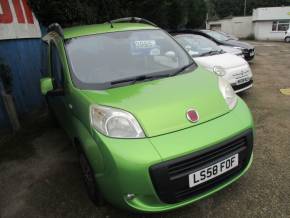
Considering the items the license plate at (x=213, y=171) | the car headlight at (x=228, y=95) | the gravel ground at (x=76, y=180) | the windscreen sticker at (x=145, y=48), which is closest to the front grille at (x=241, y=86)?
the gravel ground at (x=76, y=180)

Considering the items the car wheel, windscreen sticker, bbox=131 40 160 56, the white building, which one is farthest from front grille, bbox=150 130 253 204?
the white building

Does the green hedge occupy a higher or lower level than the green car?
higher

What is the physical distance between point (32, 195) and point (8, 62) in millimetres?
3225

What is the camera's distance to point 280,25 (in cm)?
3234

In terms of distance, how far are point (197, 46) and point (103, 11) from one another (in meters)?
3.89

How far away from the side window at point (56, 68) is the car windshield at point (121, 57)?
292mm

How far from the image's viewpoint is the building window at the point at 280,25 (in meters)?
32.0

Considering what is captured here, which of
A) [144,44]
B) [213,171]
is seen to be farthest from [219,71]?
[213,171]

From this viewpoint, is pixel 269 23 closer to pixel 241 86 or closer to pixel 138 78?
pixel 241 86

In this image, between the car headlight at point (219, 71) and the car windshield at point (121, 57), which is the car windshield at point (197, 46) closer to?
the car headlight at point (219, 71)

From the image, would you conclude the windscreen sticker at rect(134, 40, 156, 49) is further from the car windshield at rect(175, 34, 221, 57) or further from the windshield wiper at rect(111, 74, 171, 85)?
the car windshield at rect(175, 34, 221, 57)

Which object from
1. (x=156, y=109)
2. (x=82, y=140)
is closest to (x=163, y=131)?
(x=156, y=109)

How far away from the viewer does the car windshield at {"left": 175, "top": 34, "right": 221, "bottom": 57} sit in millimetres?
6059

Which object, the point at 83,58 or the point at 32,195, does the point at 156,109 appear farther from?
the point at 32,195
